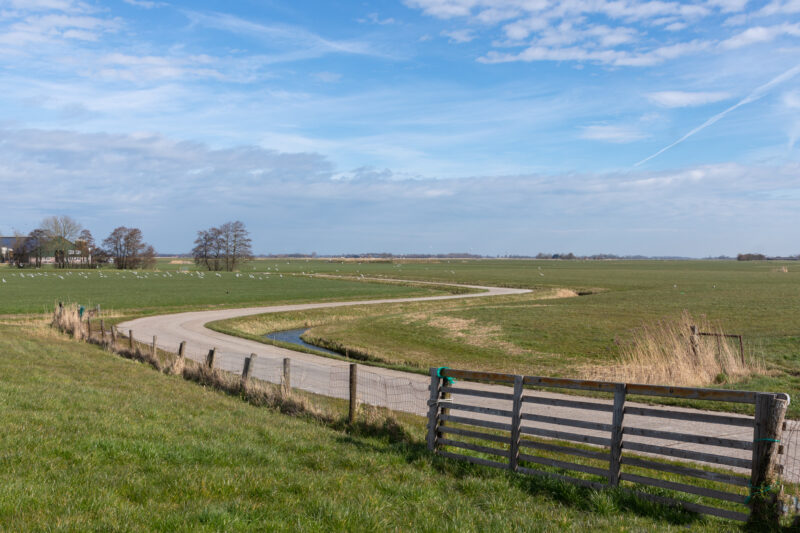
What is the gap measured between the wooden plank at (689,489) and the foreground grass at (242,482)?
319mm

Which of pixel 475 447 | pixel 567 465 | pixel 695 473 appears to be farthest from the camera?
pixel 475 447

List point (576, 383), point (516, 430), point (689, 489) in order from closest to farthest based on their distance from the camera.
A: point (689, 489), point (576, 383), point (516, 430)

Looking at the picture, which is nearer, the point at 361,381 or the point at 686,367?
the point at 686,367

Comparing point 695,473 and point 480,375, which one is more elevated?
point 480,375

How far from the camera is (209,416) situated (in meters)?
11.0

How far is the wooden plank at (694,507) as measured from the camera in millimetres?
6633

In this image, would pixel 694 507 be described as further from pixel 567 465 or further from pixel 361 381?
pixel 361 381

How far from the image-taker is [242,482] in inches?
268

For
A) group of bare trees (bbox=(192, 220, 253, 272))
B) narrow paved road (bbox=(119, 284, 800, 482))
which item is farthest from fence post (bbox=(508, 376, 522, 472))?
group of bare trees (bbox=(192, 220, 253, 272))

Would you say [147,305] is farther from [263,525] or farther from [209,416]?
[263,525]

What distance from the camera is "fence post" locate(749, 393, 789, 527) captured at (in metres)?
6.59

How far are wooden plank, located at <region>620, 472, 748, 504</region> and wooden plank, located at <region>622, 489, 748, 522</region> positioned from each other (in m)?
0.14

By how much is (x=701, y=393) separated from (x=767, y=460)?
1.02m

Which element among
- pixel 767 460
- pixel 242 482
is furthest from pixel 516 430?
pixel 242 482
